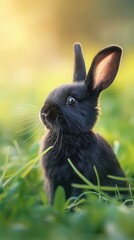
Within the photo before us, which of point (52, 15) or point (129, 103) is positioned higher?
point (52, 15)

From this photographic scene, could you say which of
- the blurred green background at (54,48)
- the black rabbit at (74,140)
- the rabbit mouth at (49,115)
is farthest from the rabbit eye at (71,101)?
the blurred green background at (54,48)

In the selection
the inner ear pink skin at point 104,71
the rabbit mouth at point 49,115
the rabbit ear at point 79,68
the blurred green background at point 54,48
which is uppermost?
the blurred green background at point 54,48

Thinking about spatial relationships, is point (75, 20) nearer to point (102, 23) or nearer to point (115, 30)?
point (102, 23)

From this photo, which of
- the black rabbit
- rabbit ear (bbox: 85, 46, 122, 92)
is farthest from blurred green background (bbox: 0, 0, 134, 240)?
rabbit ear (bbox: 85, 46, 122, 92)

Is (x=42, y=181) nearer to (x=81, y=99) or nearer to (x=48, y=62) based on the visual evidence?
(x=81, y=99)

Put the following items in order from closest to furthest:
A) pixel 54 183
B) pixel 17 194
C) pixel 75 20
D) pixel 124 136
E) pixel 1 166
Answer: pixel 17 194
pixel 54 183
pixel 1 166
pixel 124 136
pixel 75 20

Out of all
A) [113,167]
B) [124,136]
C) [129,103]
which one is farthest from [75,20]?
[113,167]

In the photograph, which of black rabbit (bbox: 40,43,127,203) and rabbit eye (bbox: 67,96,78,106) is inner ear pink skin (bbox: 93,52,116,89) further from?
rabbit eye (bbox: 67,96,78,106)

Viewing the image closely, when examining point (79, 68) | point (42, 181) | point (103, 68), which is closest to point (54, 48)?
point (79, 68)

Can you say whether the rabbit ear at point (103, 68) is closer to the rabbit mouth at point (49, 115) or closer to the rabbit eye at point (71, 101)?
the rabbit eye at point (71, 101)
